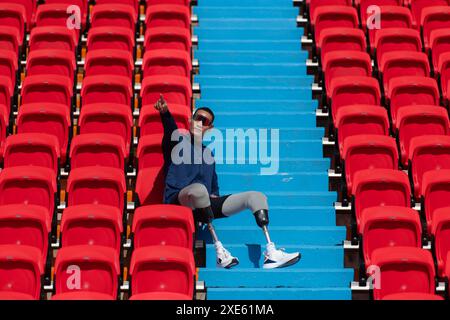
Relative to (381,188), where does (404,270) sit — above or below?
below

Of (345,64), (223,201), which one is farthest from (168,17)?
(223,201)

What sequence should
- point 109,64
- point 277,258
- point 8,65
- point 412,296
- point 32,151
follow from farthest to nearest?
point 109,64
point 8,65
point 32,151
point 277,258
point 412,296

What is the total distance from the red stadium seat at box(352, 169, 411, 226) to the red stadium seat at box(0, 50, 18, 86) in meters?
2.98

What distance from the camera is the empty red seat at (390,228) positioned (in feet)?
27.1

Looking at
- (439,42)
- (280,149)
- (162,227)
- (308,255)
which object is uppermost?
(439,42)

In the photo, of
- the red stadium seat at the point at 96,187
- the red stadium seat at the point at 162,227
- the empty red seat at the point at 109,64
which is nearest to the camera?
the red stadium seat at the point at 162,227

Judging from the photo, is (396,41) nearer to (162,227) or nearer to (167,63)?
(167,63)

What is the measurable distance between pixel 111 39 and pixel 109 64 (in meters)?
0.44

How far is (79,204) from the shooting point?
28.3 ft

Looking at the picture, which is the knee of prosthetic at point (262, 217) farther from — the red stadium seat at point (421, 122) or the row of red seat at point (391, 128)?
the red stadium seat at point (421, 122)

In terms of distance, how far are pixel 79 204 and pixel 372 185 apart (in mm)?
1987

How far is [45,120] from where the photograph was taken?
938 cm

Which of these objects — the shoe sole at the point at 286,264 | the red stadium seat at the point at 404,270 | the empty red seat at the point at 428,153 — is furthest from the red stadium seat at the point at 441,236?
the shoe sole at the point at 286,264

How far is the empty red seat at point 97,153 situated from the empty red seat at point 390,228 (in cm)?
183
